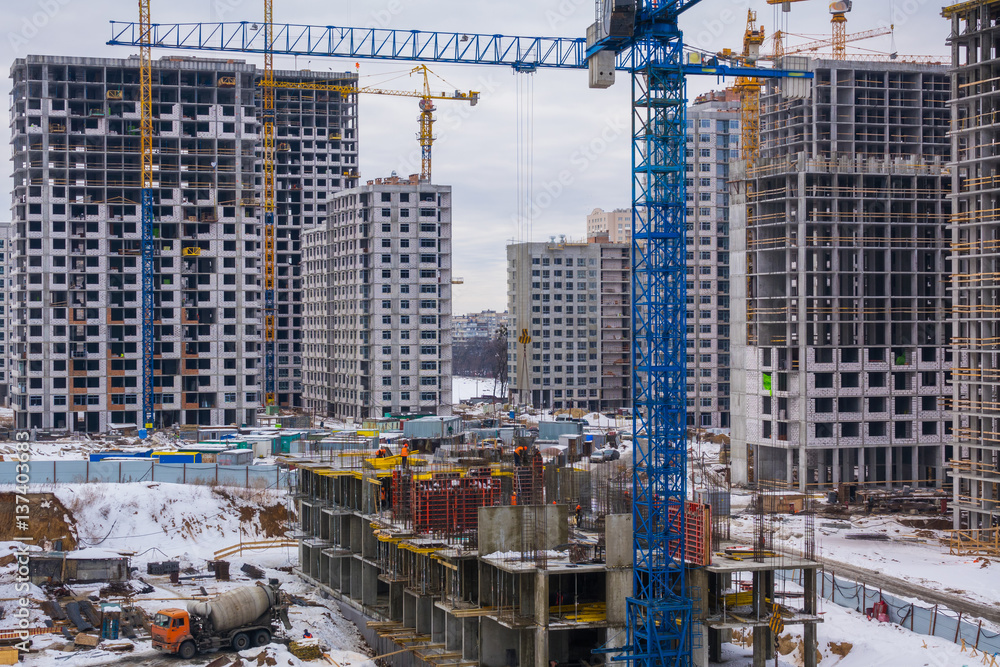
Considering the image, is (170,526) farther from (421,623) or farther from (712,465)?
(712,465)

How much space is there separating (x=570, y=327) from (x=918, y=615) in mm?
101221

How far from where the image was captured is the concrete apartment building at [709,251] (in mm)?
123062

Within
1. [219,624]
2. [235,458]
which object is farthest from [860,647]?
[235,458]

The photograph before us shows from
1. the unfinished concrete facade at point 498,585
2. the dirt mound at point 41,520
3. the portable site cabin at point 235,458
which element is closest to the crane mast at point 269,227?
the portable site cabin at point 235,458

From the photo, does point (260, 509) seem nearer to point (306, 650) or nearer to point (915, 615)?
point (306, 650)

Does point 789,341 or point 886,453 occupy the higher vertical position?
point 789,341

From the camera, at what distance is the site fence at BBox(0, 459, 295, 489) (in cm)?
6644

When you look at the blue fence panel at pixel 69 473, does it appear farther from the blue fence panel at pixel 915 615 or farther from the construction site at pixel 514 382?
the blue fence panel at pixel 915 615

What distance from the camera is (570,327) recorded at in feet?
471

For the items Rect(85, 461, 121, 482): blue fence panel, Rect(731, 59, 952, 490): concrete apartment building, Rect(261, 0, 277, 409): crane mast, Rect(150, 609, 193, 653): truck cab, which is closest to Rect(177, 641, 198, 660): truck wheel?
Rect(150, 609, 193, 653): truck cab

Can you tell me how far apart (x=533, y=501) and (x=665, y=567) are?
1061cm

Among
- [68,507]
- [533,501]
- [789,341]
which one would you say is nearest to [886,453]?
[789,341]

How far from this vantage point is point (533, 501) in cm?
4738

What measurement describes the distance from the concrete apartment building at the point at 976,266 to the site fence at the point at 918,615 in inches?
577
